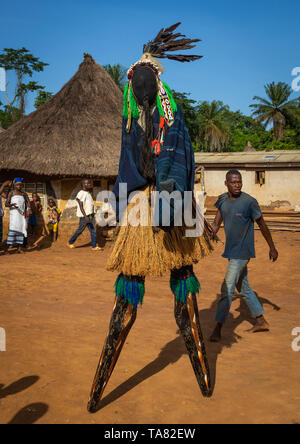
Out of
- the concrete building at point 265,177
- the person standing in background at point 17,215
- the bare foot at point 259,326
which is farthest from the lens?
the concrete building at point 265,177

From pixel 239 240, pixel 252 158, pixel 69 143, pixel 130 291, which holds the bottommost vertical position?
pixel 130 291

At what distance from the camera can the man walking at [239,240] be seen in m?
4.36

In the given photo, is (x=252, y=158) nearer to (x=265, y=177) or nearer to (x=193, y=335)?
(x=265, y=177)

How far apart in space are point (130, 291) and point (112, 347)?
1.26 feet

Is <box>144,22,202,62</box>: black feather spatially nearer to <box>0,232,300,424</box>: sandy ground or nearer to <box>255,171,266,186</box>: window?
<box>0,232,300,424</box>: sandy ground

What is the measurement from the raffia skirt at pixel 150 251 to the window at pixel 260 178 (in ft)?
72.0

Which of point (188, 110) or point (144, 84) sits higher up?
point (188, 110)

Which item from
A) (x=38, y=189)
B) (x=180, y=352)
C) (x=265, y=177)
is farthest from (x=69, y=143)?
(x=265, y=177)

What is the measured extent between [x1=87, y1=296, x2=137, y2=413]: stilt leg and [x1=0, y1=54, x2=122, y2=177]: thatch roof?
944 cm

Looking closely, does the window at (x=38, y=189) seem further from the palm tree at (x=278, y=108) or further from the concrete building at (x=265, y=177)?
the palm tree at (x=278, y=108)

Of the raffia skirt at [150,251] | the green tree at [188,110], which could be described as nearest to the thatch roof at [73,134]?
the raffia skirt at [150,251]

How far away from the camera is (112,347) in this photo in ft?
8.71

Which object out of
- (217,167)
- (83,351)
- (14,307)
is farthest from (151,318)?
(217,167)
